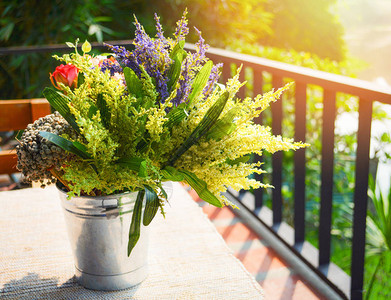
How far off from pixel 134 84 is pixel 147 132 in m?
0.08

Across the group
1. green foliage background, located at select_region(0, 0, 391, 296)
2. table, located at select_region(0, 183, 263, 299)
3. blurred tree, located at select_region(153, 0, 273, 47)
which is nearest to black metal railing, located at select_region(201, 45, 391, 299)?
table, located at select_region(0, 183, 263, 299)

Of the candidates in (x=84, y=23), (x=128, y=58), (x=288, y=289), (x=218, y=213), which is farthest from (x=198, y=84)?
(x=84, y=23)

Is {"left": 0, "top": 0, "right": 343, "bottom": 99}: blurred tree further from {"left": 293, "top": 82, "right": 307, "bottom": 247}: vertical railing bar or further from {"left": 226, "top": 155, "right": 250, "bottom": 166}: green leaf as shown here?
{"left": 226, "top": 155, "right": 250, "bottom": 166}: green leaf

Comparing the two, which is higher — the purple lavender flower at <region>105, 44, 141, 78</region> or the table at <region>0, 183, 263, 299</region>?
the purple lavender flower at <region>105, 44, 141, 78</region>

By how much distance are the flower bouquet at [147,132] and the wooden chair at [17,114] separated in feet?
2.48

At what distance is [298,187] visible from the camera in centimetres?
162

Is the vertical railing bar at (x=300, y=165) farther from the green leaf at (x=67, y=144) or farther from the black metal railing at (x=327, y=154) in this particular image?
the green leaf at (x=67, y=144)

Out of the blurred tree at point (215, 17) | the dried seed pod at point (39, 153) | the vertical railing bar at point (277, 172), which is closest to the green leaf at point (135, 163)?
the dried seed pod at point (39, 153)

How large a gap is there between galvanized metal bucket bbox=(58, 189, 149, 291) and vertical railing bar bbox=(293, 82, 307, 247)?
0.92 meters

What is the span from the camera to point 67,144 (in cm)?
67

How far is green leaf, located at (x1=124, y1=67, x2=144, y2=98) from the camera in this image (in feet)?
2.32

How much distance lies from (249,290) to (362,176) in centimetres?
62

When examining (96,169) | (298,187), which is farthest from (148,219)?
(298,187)

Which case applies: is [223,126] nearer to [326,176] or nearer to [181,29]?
[181,29]
